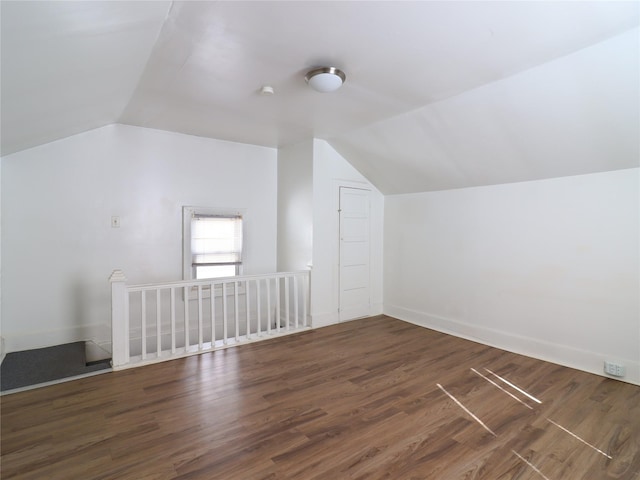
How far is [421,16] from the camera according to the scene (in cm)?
187

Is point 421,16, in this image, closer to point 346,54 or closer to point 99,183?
point 346,54

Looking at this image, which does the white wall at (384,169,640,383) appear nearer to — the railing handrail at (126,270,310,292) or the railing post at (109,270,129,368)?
the railing handrail at (126,270,310,292)

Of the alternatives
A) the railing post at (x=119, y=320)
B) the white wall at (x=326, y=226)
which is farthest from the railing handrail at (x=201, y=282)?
the white wall at (x=326, y=226)

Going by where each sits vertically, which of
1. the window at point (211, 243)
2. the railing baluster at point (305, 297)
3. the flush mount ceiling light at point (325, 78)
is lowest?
the railing baluster at point (305, 297)

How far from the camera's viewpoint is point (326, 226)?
4492 mm

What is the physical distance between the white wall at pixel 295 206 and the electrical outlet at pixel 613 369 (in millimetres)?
3220

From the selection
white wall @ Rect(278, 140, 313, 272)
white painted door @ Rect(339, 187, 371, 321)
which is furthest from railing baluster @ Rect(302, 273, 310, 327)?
white painted door @ Rect(339, 187, 371, 321)

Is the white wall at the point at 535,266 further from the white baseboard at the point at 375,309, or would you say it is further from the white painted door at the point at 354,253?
the white painted door at the point at 354,253

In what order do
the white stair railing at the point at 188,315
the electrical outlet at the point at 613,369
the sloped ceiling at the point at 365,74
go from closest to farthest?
the sloped ceiling at the point at 365,74 < the electrical outlet at the point at 613,369 < the white stair railing at the point at 188,315

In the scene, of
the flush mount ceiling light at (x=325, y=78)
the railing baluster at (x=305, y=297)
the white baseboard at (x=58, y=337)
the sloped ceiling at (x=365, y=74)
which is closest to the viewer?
the sloped ceiling at (x=365, y=74)

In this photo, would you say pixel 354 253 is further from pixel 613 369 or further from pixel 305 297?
pixel 613 369

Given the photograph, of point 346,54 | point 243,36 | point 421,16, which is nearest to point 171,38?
point 243,36

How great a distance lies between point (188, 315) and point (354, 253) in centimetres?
241

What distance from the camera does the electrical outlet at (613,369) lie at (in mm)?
2819
